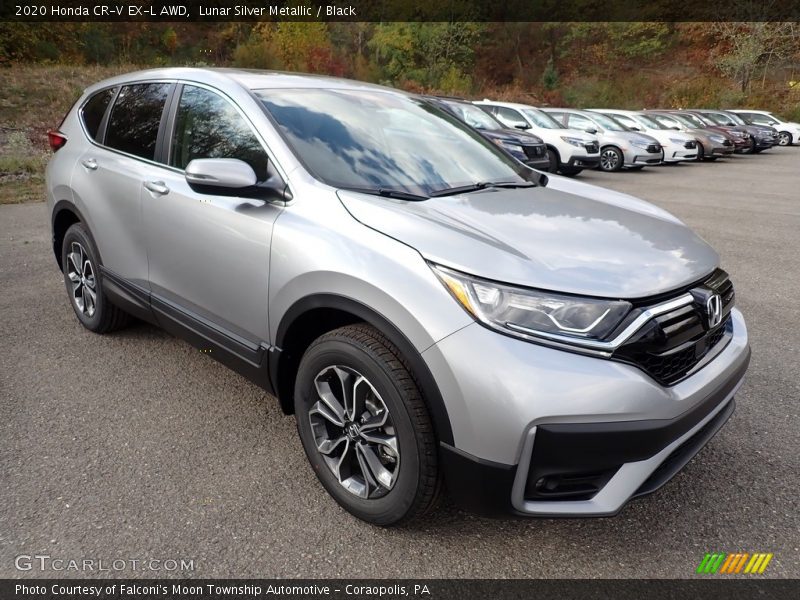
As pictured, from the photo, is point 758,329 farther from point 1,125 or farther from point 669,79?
point 669,79

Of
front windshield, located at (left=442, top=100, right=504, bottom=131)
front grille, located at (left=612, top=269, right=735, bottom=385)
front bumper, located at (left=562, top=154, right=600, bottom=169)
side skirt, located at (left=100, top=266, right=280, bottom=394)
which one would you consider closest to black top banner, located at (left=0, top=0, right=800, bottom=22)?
front windshield, located at (left=442, top=100, right=504, bottom=131)

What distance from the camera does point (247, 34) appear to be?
41125 millimetres

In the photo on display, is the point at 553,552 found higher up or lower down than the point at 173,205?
lower down

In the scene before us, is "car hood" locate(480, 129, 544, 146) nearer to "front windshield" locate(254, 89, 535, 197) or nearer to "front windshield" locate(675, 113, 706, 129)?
"front windshield" locate(254, 89, 535, 197)

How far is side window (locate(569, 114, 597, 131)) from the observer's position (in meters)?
16.1

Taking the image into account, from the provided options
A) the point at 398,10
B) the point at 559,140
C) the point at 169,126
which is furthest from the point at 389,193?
the point at 398,10

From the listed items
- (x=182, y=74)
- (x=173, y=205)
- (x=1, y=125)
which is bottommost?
(x=1, y=125)

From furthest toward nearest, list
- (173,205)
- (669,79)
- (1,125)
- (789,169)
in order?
(669,79)
(789,169)
(1,125)
(173,205)

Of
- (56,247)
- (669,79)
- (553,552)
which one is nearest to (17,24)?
(56,247)

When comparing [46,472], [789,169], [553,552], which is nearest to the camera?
[553,552]

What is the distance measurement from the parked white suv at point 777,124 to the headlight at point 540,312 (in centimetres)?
2909

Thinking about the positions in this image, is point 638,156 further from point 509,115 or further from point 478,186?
point 478,186

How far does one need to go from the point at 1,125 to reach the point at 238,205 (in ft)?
54.3

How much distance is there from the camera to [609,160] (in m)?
16.3
